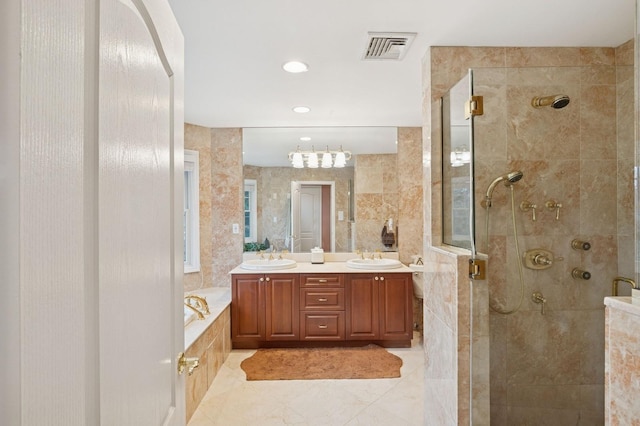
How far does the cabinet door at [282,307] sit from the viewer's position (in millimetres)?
3383

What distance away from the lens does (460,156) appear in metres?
1.88

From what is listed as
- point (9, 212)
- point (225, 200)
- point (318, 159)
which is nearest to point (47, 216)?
point (9, 212)

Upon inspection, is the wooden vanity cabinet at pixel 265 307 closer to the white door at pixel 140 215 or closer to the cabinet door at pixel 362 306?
the cabinet door at pixel 362 306

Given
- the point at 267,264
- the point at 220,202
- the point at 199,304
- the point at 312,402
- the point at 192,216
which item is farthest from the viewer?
the point at 220,202

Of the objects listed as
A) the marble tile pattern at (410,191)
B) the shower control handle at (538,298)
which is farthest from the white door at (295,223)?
the shower control handle at (538,298)

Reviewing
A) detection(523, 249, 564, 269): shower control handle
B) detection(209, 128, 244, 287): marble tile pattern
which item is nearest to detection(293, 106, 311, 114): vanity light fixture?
detection(209, 128, 244, 287): marble tile pattern

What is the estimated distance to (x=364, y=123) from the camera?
12.1 ft

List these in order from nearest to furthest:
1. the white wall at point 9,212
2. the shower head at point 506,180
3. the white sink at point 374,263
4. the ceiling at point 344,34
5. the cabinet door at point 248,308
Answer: the white wall at point 9,212
the ceiling at point 344,34
the shower head at point 506,180
the cabinet door at point 248,308
the white sink at point 374,263

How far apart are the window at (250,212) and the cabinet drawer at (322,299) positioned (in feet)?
3.14

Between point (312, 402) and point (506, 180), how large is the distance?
6.59 ft

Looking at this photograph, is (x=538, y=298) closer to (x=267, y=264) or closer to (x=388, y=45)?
(x=388, y=45)

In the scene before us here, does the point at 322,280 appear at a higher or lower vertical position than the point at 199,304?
higher

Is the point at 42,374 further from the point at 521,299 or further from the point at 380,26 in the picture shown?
the point at 521,299

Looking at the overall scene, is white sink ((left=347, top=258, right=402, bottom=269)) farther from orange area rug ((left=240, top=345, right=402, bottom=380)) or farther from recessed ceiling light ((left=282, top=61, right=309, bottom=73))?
recessed ceiling light ((left=282, top=61, right=309, bottom=73))
